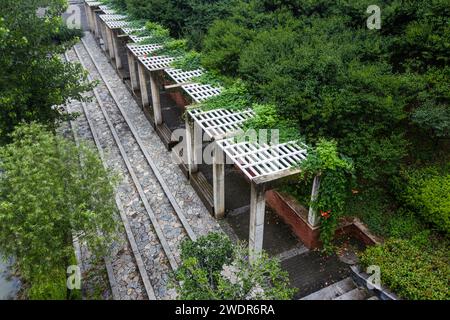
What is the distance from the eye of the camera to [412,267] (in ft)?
28.7

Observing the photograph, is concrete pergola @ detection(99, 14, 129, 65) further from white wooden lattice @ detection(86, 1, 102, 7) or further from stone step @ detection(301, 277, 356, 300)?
stone step @ detection(301, 277, 356, 300)

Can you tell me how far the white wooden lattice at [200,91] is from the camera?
483 inches

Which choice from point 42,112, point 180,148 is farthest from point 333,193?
point 42,112

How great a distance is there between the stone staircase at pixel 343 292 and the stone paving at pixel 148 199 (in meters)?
3.57

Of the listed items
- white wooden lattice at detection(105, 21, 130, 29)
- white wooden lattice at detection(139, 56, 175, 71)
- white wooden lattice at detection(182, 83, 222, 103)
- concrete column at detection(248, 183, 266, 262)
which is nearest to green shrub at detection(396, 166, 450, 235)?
concrete column at detection(248, 183, 266, 262)

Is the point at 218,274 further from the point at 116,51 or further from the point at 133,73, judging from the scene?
the point at 116,51

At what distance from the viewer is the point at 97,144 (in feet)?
51.5

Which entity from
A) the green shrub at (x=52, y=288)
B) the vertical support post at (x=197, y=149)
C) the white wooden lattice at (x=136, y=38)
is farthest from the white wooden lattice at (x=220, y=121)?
the white wooden lattice at (x=136, y=38)

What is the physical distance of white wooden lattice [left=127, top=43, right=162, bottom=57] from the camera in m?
16.0

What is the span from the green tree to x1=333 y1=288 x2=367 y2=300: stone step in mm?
10691

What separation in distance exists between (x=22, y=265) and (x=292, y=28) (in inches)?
447

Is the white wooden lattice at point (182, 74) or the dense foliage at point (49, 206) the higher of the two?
the white wooden lattice at point (182, 74)

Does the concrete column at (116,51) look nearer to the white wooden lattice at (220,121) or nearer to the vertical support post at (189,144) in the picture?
the vertical support post at (189,144)

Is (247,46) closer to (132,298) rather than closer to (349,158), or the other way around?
(349,158)
